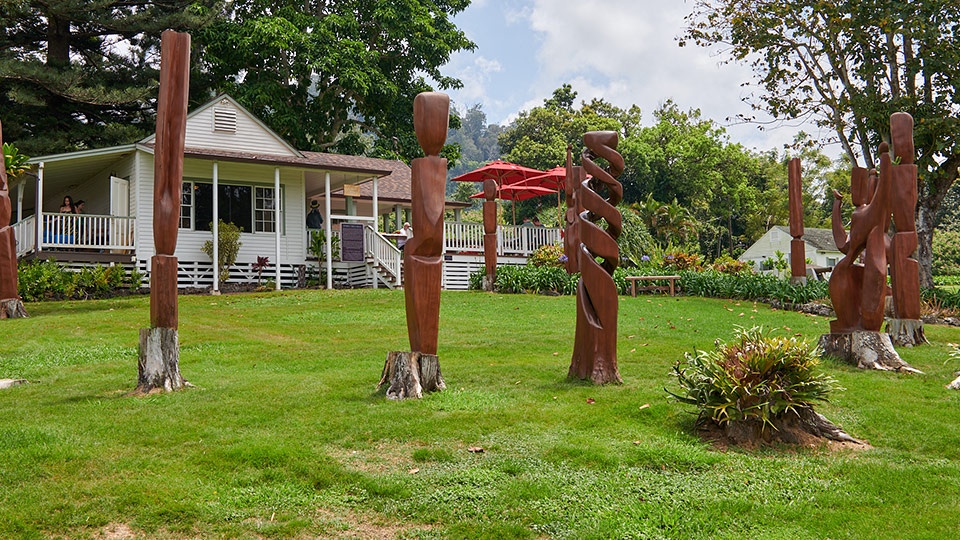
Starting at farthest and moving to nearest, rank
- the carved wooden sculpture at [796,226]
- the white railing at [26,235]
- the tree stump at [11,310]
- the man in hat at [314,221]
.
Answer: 1. the man in hat at [314,221]
2. the white railing at [26,235]
3. the carved wooden sculpture at [796,226]
4. the tree stump at [11,310]

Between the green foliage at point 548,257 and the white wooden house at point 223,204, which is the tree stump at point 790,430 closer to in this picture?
the green foliage at point 548,257

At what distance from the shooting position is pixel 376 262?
21.2 metres

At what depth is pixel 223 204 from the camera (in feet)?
71.2

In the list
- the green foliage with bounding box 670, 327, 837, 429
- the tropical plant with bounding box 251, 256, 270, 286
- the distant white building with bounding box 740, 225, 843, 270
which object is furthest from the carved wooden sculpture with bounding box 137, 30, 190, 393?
the distant white building with bounding box 740, 225, 843, 270

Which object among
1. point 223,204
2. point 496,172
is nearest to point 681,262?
point 496,172

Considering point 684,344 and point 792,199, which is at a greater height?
point 792,199

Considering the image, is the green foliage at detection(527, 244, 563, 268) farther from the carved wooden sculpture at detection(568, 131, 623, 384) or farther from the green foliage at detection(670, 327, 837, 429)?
the green foliage at detection(670, 327, 837, 429)

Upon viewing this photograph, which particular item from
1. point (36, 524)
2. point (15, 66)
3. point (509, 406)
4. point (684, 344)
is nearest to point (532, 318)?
point (684, 344)

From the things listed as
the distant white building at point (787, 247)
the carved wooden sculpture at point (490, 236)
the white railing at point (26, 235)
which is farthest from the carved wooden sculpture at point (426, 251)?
the distant white building at point (787, 247)

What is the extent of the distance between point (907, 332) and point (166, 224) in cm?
967

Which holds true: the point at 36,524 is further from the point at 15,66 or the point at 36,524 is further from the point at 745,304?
the point at 15,66

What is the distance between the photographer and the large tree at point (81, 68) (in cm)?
2417

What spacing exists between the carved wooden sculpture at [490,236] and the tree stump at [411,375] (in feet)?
39.8

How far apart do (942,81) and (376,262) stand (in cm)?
1524
